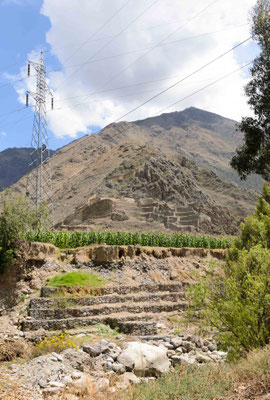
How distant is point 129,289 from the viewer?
68.4 feet

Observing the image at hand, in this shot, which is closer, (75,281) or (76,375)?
(76,375)

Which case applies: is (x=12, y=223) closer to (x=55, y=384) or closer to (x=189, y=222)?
(x=55, y=384)

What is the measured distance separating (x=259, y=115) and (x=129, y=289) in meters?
12.1

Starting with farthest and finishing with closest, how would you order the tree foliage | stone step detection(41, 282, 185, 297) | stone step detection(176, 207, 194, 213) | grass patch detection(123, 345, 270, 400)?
stone step detection(176, 207, 194, 213), stone step detection(41, 282, 185, 297), the tree foliage, grass patch detection(123, 345, 270, 400)

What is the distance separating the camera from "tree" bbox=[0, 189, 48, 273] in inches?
778

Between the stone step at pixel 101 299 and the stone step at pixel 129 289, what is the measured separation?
20.5 inches

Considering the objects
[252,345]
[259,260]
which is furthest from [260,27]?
[252,345]

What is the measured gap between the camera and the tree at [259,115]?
16.1 m

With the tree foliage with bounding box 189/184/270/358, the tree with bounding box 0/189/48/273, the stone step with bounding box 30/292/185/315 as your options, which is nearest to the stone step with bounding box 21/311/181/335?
the stone step with bounding box 30/292/185/315

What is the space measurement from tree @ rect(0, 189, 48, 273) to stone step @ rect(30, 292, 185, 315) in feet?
12.1

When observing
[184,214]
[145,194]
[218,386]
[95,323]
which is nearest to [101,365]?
[218,386]

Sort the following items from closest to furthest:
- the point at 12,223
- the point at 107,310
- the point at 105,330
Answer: the point at 105,330 → the point at 107,310 → the point at 12,223

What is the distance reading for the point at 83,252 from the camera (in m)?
22.9

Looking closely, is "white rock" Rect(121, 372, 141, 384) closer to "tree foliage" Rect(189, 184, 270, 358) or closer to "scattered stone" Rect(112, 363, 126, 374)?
"scattered stone" Rect(112, 363, 126, 374)
